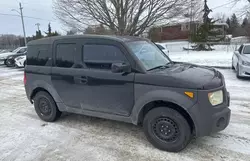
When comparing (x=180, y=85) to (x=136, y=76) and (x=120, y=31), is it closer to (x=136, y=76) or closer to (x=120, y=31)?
(x=136, y=76)

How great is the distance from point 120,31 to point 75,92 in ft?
42.0

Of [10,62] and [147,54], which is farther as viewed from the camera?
[10,62]

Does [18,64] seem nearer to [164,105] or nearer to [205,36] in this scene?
Answer: [164,105]

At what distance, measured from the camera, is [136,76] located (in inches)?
127

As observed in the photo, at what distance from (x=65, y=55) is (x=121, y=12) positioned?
41.4ft

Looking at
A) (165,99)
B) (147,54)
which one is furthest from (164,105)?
(147,54)

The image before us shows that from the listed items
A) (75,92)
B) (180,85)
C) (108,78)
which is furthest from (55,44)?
(180,85)

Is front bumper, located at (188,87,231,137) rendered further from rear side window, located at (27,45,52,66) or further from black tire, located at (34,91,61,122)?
rear side window, located at (27,45,52,66)

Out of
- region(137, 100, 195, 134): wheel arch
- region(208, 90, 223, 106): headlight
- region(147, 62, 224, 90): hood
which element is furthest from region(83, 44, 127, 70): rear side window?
region(208, 90, 223, 106): headlight

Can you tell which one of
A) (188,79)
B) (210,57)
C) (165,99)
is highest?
(188,79)

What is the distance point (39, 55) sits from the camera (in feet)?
14.2

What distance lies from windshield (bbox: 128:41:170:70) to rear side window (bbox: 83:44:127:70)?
0.25 meters

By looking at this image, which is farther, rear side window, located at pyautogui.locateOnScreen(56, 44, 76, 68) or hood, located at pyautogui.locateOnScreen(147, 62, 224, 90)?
rear side window, located at pyautogui.locateOnScreen(56, 44, 76, 68)

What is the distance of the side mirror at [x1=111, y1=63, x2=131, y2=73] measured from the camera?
123 inches
